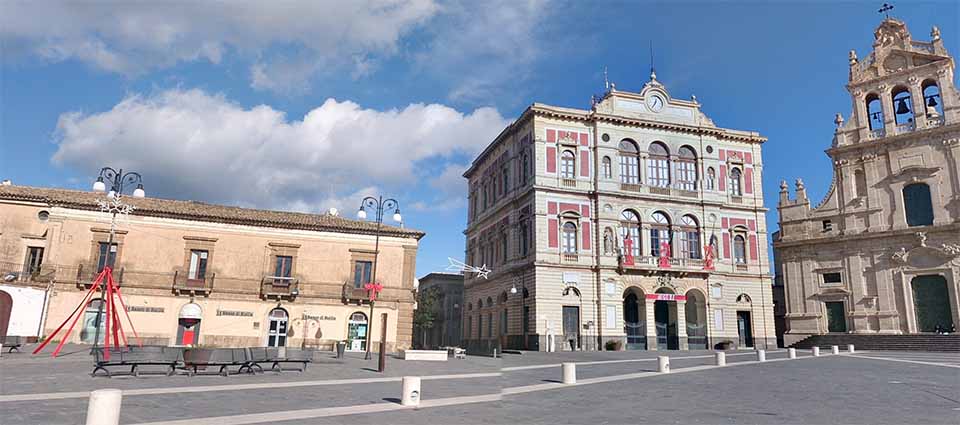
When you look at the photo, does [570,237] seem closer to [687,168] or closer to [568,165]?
[568,165]

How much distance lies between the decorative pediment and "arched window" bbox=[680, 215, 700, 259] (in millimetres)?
13737

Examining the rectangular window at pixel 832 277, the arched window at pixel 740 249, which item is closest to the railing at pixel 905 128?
the rectangular window at pixel 832 277

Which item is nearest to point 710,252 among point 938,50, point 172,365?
point 938,50

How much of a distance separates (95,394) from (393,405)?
5.12 m

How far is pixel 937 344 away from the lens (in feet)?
116

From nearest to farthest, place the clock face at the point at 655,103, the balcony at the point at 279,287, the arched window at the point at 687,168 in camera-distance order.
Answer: the balcony at the point at 279,287
the arched window at the point at 687,168
the clock face at the point at 655,103

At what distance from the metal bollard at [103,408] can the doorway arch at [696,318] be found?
122 ft

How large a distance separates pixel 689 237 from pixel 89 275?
36.1 meters

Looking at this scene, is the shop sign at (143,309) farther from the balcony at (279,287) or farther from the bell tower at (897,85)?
the bell tower at (897,85)

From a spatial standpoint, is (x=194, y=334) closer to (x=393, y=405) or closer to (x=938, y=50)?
(x=393, y=405)

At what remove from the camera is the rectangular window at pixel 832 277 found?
141 feet

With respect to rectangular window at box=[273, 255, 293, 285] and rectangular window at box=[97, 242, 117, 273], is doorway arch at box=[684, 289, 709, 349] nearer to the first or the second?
rectangular window at box=[273, 255, 293, 285]

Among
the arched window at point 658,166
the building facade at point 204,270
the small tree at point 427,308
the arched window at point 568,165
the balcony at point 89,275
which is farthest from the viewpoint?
the small tree at point 427,308

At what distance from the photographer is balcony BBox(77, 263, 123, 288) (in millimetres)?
29359
